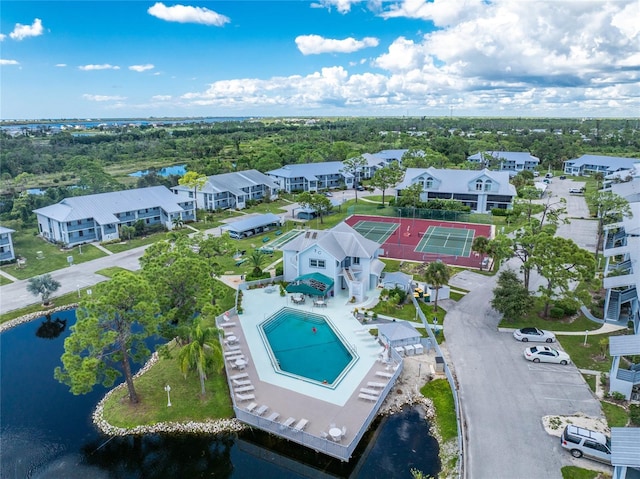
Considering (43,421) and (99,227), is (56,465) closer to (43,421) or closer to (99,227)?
(43,421)

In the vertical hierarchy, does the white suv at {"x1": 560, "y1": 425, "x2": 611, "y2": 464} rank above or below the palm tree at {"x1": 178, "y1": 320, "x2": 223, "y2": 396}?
below

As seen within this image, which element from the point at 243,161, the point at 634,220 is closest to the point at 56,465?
the point at 634,220

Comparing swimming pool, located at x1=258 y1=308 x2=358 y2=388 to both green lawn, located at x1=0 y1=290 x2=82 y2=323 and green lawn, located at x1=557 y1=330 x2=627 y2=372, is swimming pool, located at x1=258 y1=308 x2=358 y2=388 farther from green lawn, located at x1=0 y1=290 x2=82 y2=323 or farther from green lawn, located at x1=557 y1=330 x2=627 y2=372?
green lawn, located at x1=0 y1=290 x2=82 y2=323

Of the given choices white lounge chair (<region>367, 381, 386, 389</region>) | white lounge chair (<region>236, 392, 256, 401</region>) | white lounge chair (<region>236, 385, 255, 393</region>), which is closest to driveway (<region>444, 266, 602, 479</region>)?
white lounge chair (<region>367, 381, 386, 389</region>)

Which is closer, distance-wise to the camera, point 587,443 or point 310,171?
point 587,443

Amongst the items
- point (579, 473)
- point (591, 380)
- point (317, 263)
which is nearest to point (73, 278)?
point (317, 263)

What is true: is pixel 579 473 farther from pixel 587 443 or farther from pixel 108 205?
pixel 108 205
